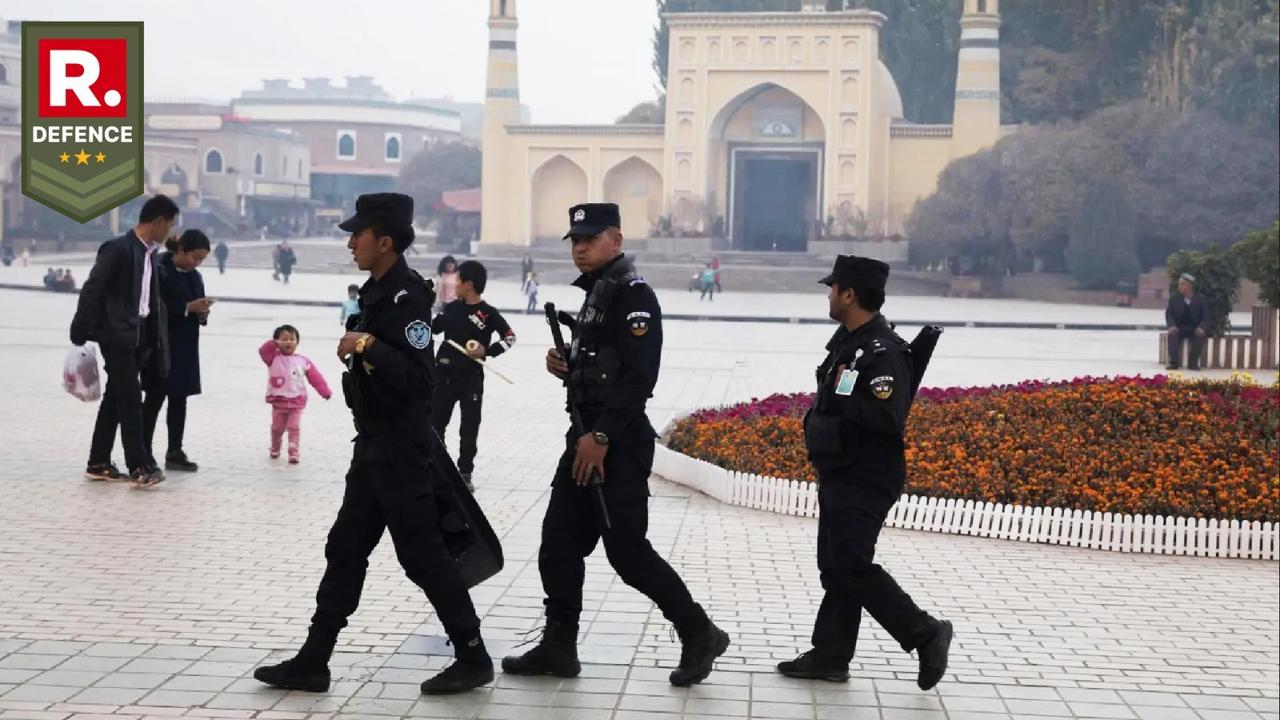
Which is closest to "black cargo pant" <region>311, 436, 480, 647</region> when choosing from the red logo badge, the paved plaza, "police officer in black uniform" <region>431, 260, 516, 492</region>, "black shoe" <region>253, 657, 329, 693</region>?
"black shoe" <region>253, 657, 329, 693</region>

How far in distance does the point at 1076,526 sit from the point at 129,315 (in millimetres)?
5548

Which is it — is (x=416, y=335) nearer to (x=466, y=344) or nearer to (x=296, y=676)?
(x=296, y=676)

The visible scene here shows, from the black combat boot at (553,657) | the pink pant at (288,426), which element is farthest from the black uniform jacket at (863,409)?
the pink pant at (288,426)

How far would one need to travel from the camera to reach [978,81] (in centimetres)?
5872

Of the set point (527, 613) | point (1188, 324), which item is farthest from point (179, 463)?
point (1188, 324)

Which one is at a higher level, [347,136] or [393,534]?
[347,136]

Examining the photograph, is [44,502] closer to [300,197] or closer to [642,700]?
[642,700]

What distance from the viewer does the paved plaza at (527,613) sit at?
581 cm

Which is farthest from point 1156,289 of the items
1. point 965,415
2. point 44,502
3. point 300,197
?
point 300,197

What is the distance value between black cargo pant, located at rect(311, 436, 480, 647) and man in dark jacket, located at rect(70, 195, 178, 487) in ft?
14.0

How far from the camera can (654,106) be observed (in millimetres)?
73062

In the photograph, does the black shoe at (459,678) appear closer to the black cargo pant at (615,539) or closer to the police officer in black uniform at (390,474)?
the police officer in black uniform at (390,474)

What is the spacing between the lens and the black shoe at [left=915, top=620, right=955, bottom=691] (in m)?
5.89

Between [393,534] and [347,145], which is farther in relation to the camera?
[347,145]
